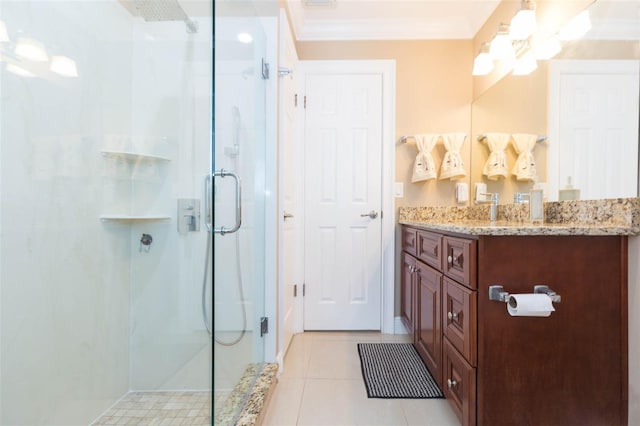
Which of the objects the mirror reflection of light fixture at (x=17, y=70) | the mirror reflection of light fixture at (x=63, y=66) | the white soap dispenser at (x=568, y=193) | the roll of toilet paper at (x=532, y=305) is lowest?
the roll of toilet paper at (x=532, y=305)

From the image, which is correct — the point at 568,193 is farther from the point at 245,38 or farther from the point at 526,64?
the point at 245,38

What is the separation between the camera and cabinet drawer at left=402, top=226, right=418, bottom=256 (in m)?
2.05

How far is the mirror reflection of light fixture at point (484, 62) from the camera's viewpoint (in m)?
2.15

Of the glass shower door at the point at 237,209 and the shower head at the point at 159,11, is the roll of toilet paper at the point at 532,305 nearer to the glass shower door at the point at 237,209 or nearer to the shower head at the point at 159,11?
the glass shower door at the point at 237,209

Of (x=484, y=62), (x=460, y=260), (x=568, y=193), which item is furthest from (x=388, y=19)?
(x=460, y=260)

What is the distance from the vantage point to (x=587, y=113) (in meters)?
1.36

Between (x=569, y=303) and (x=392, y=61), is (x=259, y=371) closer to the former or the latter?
(x=569, y=303)

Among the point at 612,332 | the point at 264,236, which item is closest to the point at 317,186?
the point at 264,236

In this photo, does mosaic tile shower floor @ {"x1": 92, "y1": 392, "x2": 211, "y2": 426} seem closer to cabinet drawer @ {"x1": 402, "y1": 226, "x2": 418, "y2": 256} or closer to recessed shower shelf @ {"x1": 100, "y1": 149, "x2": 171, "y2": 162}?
recessed shower shelf @ {"x1": 100, "y1": 149, "x2": 171, "y2": 162}

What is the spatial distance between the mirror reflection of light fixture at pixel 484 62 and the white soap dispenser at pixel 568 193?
110 centimetres

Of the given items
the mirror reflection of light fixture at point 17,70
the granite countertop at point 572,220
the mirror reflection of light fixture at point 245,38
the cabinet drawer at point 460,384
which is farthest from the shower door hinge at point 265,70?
the cabinet drawer at point 460,384

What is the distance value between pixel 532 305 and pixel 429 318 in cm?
73

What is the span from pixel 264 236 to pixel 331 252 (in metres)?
0.82

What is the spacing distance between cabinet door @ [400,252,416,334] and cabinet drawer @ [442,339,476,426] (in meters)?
0.63
